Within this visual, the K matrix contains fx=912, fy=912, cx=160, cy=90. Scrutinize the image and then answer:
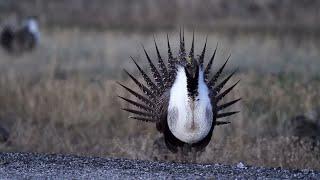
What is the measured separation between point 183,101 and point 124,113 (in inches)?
172

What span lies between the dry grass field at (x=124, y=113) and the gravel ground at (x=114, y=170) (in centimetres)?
115

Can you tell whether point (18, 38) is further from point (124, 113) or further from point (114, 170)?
point (114, 170)

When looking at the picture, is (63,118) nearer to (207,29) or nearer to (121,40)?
(121,40)

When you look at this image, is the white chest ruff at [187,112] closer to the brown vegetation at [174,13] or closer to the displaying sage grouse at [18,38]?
the displaying sage grouse at [18,38]

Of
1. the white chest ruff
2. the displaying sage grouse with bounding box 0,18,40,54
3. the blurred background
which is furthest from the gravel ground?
the displaying sage grouse with bounding box 0,18,40,54

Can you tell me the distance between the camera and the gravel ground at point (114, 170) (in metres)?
6.91

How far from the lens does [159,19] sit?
26.3 metres

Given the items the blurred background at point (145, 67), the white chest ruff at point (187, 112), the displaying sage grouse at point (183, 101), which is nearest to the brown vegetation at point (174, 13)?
the blurred background at point (145, 67)

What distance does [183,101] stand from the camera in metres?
7.83

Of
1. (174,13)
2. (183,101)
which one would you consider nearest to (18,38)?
(174,13)

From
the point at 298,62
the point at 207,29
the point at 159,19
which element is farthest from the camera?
the point at 159,19

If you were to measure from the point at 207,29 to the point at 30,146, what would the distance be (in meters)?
13.2

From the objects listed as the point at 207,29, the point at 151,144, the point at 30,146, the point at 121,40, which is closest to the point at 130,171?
the point at 151,144

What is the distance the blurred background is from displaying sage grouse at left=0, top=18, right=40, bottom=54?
0.94 ft
